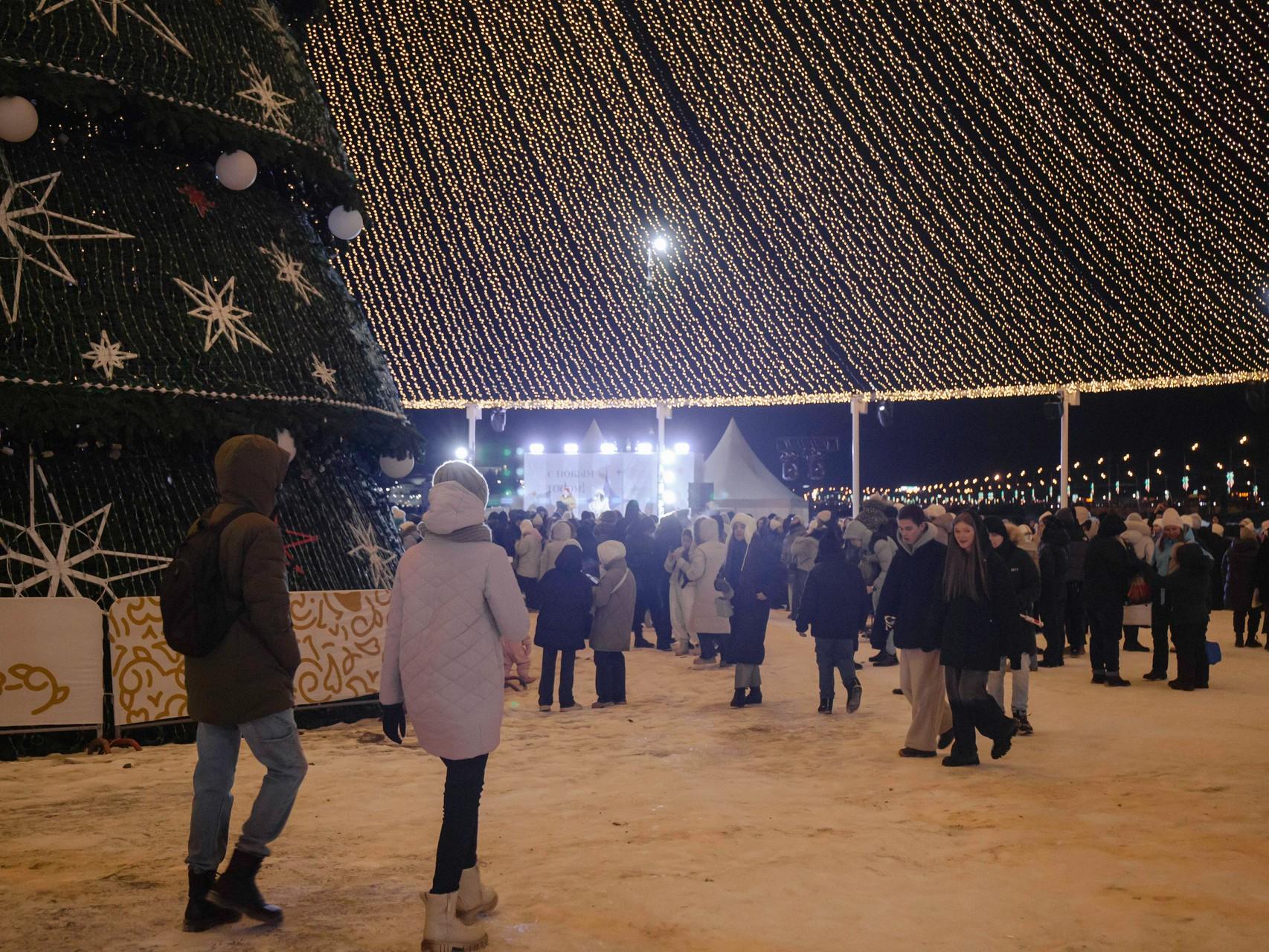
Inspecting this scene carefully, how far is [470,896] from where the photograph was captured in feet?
15.2

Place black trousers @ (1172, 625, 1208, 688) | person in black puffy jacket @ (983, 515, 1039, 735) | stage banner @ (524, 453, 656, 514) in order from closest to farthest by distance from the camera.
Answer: person in black puffy jacket @ (983, 515, 1039, 735)
black trousers @ (1172, 625, 1208, 688)
stage banner @ (524, 453, 656, 514)

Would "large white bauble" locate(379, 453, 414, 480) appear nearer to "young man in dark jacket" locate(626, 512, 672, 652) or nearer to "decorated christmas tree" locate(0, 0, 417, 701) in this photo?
"decorated christmas tree" locate(0, 0, 417, 701)

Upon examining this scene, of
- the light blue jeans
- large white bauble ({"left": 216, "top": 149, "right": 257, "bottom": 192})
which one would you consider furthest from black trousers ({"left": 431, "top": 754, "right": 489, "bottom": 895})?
large white bauble ({"left": 216, "top": 149, "right": 257, "bottom": 192})

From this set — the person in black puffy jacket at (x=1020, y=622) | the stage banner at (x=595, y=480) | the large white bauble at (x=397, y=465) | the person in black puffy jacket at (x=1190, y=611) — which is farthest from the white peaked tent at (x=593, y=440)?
the person in black puffy jacket at (x=1020, y=622)

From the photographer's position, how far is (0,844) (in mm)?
5938

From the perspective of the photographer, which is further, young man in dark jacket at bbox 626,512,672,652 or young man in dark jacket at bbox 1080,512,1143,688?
young man in dark jacket at bbox 626,512,672,652

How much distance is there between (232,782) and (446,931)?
1044mm

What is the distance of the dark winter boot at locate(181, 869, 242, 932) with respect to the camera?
456 cm

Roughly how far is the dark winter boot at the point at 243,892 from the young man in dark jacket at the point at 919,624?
4969 millimetres

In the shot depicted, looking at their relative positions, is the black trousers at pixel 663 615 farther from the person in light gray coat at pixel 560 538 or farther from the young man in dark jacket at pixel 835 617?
the young man in dark jacket at pixel 835 617

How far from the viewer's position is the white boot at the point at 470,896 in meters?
4.59

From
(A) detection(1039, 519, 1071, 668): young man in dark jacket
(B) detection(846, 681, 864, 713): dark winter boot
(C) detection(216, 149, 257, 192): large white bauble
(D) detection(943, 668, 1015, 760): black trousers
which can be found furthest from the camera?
(A) detection(1039, 519, 1071, 668): young man in dark jacket

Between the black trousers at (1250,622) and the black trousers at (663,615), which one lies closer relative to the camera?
the black trousers at (1250,622)

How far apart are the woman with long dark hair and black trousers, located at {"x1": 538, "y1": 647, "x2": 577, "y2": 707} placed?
405 cm
